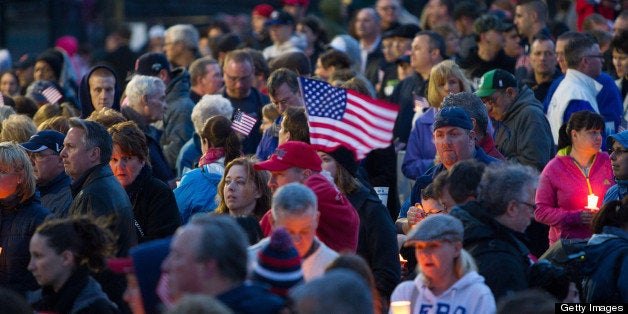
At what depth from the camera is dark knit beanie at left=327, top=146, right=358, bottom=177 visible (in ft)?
27.1

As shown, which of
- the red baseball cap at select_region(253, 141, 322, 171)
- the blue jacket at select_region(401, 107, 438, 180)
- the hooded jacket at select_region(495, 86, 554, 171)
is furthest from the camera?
the blue jacket at select_region(401, 107, 438, 180)

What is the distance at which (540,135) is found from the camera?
10.3 metres

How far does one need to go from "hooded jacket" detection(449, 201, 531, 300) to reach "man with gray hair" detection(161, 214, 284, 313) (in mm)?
1744

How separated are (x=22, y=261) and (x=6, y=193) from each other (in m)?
0.61

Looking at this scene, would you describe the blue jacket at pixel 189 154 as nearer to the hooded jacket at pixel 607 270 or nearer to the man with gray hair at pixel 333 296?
the hooded jacket at pixel 607 270

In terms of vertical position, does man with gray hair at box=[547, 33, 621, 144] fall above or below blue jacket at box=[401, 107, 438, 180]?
above

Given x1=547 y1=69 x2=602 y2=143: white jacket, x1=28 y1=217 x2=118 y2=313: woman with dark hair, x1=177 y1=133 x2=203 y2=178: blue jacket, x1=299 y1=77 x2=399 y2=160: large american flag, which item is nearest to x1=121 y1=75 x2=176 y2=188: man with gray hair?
x1=177 y1=133 x2=203 y2=178: blue jacket

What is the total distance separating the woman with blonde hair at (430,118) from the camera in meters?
10.7

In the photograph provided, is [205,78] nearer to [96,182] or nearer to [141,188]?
[141,188]

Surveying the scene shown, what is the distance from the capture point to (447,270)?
625 cm

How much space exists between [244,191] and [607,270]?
2505 millimetres

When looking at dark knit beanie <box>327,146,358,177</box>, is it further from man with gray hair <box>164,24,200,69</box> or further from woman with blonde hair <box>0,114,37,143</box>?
man with gray hair <box>164,24,200,69</box>

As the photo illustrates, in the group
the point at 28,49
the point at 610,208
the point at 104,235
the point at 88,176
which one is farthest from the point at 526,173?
the point at 28,49

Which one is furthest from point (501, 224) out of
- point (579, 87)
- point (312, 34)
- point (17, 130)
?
point (312, 34)
